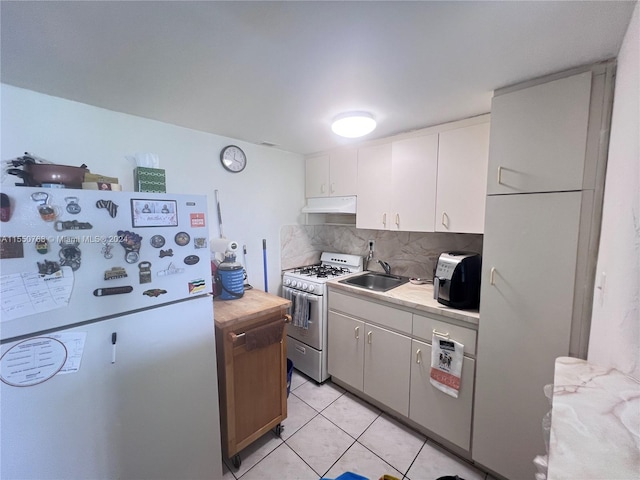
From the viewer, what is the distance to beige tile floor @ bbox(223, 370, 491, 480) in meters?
1.52

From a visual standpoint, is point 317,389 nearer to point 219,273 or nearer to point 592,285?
point 219,273

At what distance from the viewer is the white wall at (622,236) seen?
28.7 inches

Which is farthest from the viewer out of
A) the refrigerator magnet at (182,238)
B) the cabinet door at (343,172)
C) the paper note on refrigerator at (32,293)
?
the cabinet door at (343,172)

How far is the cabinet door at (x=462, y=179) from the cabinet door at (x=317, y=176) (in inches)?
43.9

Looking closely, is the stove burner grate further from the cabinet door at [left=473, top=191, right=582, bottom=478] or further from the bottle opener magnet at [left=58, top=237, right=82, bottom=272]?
the bottle opener magnet at [left=58, top=237, right=82, bottom=272]

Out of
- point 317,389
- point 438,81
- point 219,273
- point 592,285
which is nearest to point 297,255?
point 219,273

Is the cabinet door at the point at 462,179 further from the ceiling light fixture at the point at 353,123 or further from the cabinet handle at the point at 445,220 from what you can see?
the ceiling light fixture at the point at 353,123

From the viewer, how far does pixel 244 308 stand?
1.66m

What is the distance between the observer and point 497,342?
139 centimetres

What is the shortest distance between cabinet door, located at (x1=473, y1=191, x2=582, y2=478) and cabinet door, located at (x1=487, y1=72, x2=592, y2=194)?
0.26 feet

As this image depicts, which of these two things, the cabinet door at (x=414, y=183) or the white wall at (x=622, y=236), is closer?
the white wall at (x=622, y=236)

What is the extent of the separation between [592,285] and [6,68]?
2.88m

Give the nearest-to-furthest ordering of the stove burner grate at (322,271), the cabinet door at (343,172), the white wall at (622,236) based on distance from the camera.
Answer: the white wall at (622,236), the cabinet door at (343,172), the stove burner grate at (322,271)

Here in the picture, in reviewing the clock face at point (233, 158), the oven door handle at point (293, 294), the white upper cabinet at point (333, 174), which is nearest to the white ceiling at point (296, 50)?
the clock face at point (233, 158)
